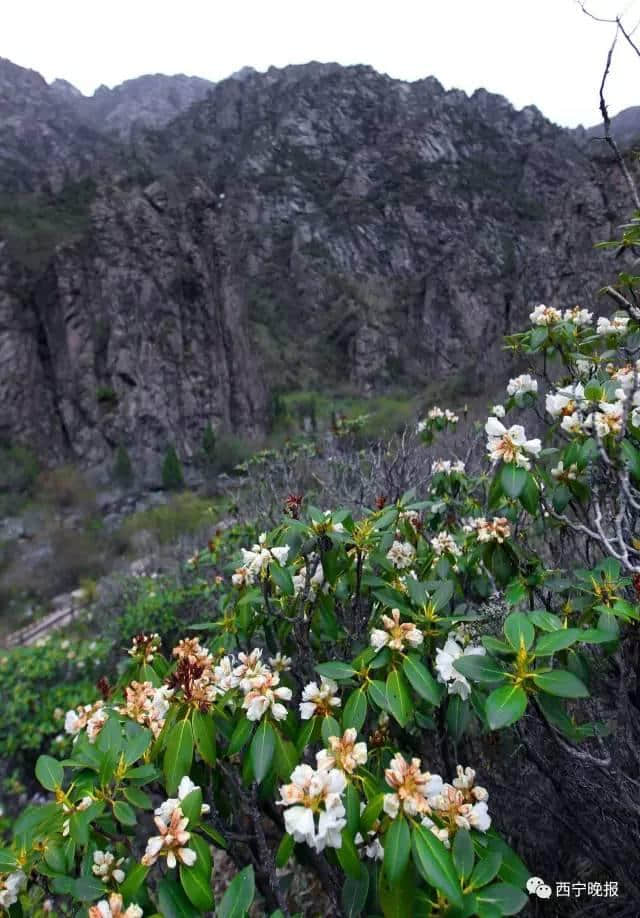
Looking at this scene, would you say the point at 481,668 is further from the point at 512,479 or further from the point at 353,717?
the point at 512,479

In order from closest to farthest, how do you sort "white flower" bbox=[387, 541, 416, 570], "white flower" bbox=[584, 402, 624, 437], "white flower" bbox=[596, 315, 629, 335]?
"white flower" bbox=[584, 402, 624, 437] → "white flower" bbox=[387, 541, 416, 570] → "white flower" bbox=[596, 315, 629, 335]

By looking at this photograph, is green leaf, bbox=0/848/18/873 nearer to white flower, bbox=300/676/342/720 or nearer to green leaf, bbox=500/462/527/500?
white flower, bbox=300/676/342/720

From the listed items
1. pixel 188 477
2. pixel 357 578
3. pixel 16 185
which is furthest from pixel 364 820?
pixel 16 185

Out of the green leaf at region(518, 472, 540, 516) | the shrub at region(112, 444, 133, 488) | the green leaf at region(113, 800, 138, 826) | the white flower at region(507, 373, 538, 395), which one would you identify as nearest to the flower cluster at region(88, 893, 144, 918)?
the green leaf at region(113, 800, 138, 826)

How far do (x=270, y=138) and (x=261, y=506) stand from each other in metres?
67.6

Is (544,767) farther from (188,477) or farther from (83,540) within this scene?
(188,477)

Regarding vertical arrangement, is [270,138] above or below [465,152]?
above

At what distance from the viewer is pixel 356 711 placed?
1036 millimetres

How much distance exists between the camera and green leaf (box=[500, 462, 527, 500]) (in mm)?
1323

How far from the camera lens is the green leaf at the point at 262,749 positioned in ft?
3.38

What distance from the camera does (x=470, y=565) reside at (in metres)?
1.74

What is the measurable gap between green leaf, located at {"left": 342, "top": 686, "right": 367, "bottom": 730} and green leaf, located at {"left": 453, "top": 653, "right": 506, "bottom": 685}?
210mm

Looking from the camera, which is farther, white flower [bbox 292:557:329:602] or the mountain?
the mountain

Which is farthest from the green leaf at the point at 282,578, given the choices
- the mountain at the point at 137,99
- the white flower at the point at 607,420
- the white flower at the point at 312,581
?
the mountain at the point at 137,99
